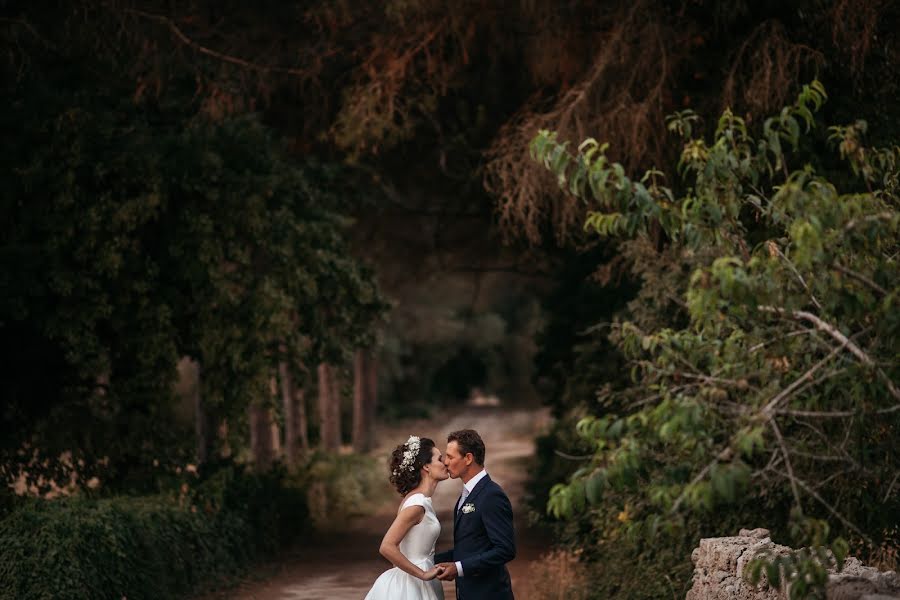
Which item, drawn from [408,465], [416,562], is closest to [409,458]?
[408,465]

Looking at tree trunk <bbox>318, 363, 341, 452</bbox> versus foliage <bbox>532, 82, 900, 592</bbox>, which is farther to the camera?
tree trunk <bbox>318, 363, 341, 452</bbox>

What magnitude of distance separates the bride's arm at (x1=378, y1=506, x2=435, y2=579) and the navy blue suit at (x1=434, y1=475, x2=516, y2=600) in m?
0.24

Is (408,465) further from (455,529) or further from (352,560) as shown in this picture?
(352,560)

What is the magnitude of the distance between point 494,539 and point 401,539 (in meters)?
0.63

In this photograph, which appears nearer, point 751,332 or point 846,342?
point 846,342

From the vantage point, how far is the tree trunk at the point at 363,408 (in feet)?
107

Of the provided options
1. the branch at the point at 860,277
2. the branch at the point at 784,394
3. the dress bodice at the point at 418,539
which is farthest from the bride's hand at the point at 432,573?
the branch at the point at 860,277

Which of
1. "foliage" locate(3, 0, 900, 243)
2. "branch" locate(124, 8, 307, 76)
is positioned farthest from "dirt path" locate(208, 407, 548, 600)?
"branch" locate(124, 8, 307, 76)

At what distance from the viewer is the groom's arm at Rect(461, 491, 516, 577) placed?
678 cm

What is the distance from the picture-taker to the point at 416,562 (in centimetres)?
719

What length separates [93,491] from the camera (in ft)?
47.2

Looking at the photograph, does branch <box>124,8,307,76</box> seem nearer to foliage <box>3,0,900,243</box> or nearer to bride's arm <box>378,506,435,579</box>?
foliage <box>3,0,900,243</box>

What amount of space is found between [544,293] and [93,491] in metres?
17.6

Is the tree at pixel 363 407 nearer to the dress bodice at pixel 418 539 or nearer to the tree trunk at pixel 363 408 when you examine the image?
the tree trunk at pixel 363 408
